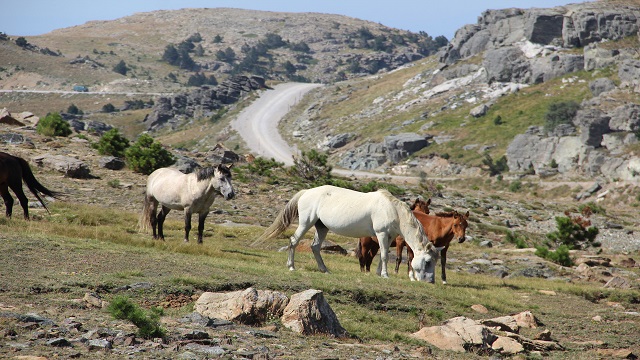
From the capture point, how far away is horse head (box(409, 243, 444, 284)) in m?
17.7

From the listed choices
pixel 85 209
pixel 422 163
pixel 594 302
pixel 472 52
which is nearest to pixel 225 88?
pixel 472 52

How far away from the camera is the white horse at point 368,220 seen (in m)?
17.9

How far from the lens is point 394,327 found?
13.7m

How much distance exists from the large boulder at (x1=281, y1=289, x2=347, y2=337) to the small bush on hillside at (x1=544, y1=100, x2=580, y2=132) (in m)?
82.4

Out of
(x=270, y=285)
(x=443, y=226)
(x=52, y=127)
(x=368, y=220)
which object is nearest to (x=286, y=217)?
(x=368, y=220)

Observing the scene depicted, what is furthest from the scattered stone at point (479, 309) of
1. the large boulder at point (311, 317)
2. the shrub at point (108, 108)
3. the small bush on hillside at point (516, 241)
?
the shrub at point (108, 108)

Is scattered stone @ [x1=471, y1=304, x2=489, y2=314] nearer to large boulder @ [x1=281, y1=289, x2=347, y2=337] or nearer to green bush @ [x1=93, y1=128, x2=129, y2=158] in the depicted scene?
large boulder @ [x1=281, y1=289, x2=347, y2=337]

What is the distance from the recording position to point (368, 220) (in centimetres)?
1827

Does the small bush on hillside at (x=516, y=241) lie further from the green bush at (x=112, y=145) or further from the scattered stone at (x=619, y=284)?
the green bush at (x=112, y=145)

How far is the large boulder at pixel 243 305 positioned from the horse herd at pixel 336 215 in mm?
5842

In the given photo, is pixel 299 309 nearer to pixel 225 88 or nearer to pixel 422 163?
pixel 422 163

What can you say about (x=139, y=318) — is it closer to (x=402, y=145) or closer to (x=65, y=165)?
(x=65, y=165)

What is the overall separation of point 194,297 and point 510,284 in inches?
465

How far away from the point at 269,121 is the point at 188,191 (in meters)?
112
